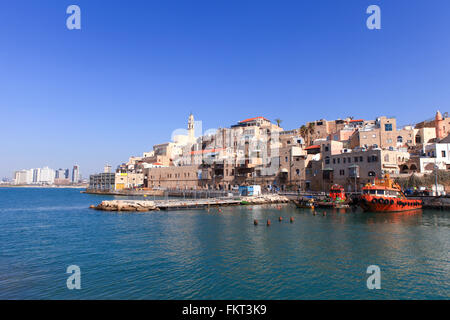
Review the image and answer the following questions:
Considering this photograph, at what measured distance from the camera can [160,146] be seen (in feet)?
410

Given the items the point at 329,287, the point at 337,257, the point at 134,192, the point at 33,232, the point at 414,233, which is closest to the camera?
the point at 329,287

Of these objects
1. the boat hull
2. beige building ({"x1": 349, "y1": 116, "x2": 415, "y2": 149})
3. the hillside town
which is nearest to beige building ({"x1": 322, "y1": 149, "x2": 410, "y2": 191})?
the hillside town

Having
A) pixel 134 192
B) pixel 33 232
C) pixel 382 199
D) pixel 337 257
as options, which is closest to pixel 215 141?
pixel 134 192

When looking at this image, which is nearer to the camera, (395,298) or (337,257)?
(395,298)

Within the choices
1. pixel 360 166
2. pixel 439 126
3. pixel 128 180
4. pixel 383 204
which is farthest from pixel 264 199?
pixel 128 180

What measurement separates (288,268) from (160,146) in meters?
114

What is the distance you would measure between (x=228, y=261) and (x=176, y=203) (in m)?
32.9

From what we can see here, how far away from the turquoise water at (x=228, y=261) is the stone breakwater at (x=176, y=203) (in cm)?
1614

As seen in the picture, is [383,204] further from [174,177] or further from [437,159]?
[174,177]

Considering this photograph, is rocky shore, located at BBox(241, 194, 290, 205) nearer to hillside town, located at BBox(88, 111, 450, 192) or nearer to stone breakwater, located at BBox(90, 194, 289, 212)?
stone breakwater, located at BBox(90, 194, 289, 212)

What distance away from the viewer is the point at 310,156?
Answer: 66438mm

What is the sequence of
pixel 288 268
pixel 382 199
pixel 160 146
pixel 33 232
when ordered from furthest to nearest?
pixel 160 146 < pixel 382 199 < pixel 33 232 < pixel 288 268

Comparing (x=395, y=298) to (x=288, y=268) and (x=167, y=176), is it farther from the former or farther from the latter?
(x=167, y=176)
